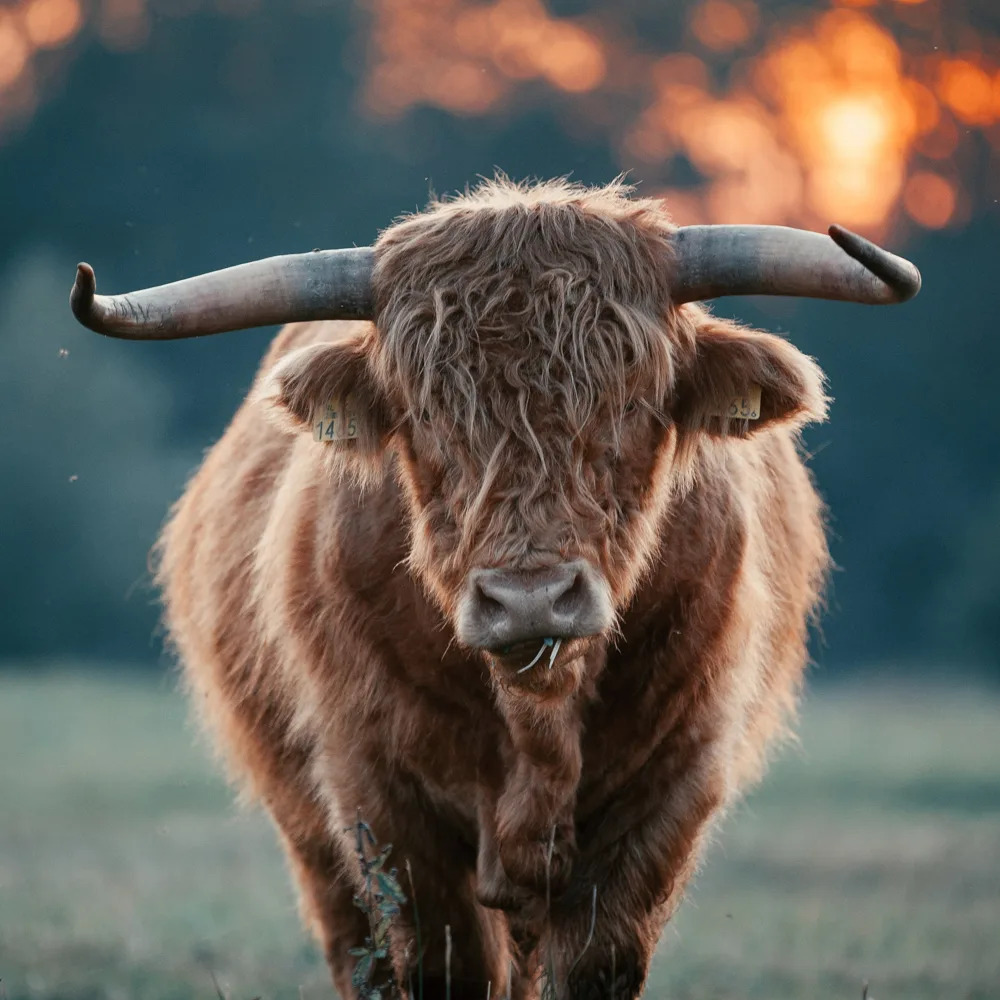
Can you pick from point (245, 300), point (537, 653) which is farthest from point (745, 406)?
point (245, 300)

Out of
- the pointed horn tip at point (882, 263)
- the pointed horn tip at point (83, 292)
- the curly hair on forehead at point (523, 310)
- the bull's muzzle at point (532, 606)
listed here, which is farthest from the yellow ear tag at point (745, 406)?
the pointed horn tip at point (83, 292)

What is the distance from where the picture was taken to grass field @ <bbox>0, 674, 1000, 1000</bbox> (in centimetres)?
732

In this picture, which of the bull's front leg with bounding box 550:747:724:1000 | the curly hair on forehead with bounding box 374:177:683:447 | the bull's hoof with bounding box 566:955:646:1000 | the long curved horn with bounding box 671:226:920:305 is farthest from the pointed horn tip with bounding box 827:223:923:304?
the bull's hoof with bounding box 566:955:646:1000

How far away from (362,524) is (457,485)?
625 millimetres

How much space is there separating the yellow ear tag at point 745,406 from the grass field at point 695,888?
1.84 metres

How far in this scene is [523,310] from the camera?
4.05 meters

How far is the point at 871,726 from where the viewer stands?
27.5m

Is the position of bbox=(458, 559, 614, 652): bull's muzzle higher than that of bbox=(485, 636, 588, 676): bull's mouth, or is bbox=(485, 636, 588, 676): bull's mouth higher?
bbox=(458, 559, 614, 652): bull's muzzle

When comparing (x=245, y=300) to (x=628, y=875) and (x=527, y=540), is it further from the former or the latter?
(x=628, y=875)

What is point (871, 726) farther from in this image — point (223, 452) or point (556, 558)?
point (556, 558)

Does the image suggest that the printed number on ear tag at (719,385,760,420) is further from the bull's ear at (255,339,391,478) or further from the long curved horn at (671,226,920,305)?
the bull's ear at (255,339,391,478)

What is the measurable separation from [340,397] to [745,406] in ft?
3.41

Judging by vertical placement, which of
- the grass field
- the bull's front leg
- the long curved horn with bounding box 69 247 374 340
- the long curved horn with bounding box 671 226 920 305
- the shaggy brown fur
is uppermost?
the long curved horn with bounding box 671 226 920 305

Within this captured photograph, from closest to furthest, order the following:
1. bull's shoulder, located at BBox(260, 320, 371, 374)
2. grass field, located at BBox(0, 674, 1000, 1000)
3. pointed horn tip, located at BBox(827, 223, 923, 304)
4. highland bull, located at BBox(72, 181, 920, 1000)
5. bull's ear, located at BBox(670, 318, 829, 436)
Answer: pointed horn tip, located at BBox(827, 223, 923, 304) → highland bull, located at BBox(72, 181, 920, 1000) → bull's ear, located at BBox(670, 318, 829, 436) → bull's shoulder, located at BBox(260, 320, 371, 374) → grass field, located at BBox(0, 674, 1000, 1000)
